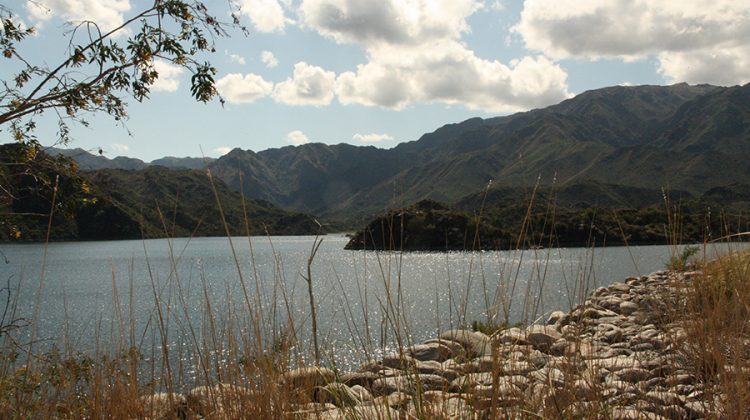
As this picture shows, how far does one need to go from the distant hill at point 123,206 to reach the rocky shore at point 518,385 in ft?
2.79

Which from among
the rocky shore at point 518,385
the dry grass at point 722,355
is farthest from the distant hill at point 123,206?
the dry grass at point 722,355

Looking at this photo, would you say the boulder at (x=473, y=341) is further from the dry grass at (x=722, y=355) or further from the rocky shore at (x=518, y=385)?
the dry grass at (x=722, y=355)

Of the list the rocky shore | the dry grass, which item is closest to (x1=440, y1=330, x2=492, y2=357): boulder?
the rocky shore

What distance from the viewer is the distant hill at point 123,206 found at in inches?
157

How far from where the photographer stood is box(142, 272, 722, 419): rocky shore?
2.23m

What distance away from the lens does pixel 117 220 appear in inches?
4370

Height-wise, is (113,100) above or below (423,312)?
→ above

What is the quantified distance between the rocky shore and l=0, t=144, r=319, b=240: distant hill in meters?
0.85

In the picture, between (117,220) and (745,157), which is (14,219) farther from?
(745,157)

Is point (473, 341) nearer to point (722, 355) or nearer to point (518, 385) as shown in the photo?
point (518, 385)

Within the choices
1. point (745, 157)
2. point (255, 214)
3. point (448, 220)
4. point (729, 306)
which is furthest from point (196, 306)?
point (745, 157)

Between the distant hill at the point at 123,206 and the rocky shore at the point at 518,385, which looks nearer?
the rocky shore at the point at 518,385

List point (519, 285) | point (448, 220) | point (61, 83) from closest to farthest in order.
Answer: point (61, 83), point (519, 285), point (448, 220)

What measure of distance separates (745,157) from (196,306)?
20332cm
